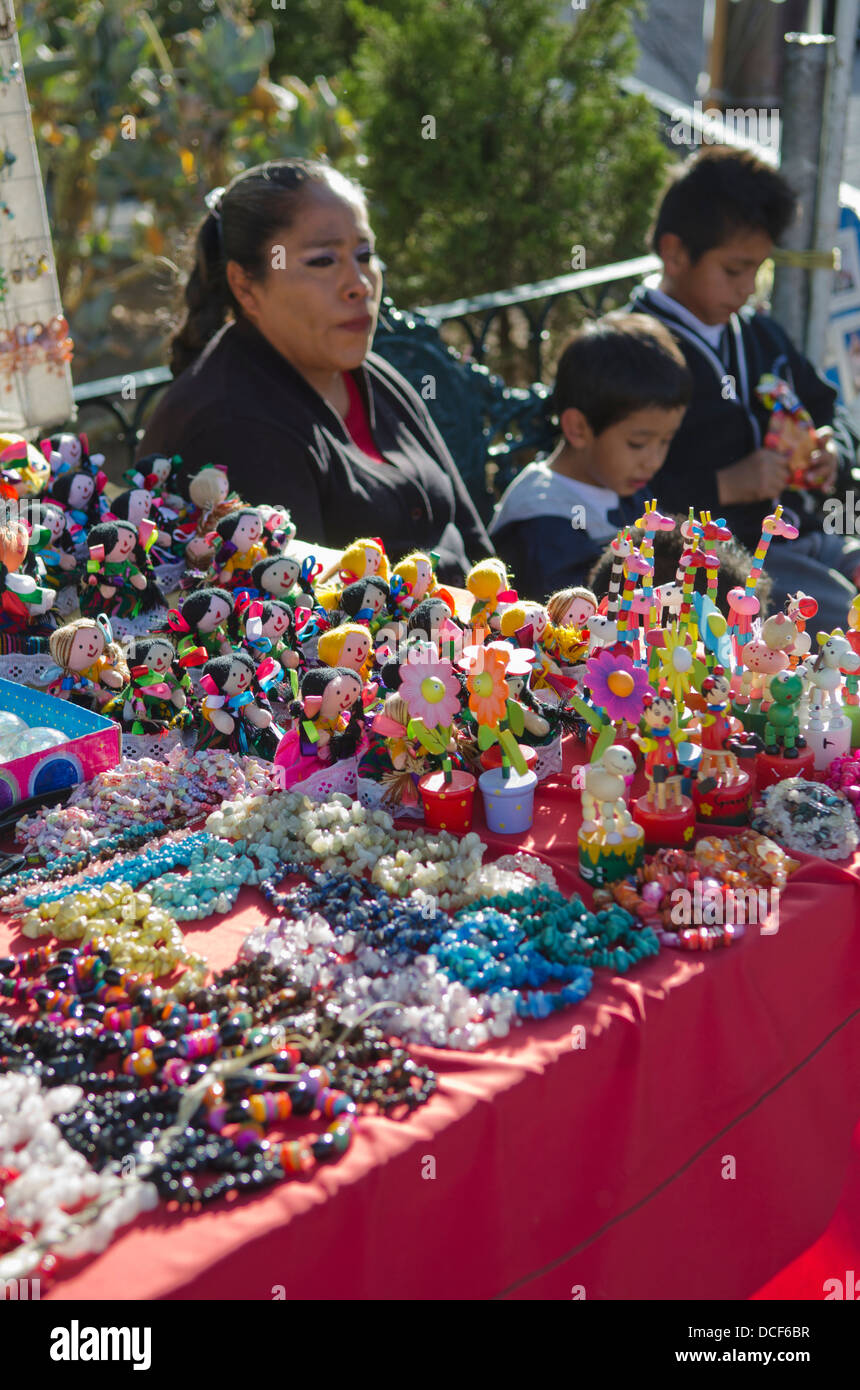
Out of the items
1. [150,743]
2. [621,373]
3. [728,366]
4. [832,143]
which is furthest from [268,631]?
[832,143]

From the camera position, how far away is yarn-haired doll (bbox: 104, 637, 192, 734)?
177 cm

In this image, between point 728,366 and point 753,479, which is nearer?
point 753,479

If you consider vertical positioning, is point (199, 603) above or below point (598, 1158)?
above

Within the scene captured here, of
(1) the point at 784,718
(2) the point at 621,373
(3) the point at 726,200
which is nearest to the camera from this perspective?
(1) the point at 784,718

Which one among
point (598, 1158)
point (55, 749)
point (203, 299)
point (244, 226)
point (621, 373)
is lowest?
point (598, 1158)

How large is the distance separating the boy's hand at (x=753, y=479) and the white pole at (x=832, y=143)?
2.71 feet

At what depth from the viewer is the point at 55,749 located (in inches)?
65.8

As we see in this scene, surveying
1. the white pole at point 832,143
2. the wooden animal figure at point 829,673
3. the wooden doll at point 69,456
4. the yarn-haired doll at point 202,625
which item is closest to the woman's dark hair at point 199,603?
the yarn-haired doll at point 202,625

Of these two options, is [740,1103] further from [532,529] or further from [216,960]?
[532,529]

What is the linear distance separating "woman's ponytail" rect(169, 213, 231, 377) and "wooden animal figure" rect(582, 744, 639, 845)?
5.63ft

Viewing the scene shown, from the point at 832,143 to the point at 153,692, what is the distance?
9.17ft

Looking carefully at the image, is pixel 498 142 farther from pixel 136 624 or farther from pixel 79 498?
pixel 136 624

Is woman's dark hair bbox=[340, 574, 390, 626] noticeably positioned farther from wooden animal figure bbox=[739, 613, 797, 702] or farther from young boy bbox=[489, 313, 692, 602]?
young boy bbox=[489, 313, 692, 602]

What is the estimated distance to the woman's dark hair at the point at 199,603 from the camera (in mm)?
1771
